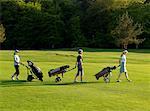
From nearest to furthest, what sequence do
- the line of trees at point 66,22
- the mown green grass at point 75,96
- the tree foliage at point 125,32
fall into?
the mown green grass at point 75,96 < the tree foliage at point 125,32 < the line of trees at point 66,22

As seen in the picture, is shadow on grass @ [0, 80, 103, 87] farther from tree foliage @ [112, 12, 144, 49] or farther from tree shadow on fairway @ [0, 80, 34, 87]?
tree foliage @ [112, 12, 144, 49]

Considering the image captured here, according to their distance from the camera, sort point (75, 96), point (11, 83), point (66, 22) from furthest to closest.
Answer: point (66, 22), point (11, 83), point (75, 96)

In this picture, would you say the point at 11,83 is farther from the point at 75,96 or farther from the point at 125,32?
the point at 125,32

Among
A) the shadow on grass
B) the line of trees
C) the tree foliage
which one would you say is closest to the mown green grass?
the shadow on grass

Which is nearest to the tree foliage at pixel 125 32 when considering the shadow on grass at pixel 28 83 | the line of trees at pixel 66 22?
the line of trees at pixel 66 22

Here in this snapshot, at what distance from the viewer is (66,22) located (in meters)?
104

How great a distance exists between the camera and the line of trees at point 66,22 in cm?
9869

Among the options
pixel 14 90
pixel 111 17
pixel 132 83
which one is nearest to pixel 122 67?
pixel 132 83

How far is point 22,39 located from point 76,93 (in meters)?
80.3

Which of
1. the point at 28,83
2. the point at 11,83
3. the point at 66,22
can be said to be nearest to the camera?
the point at 11,83

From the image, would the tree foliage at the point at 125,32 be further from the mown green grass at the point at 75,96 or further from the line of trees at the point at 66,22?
the mown green grass at the point at 75,96

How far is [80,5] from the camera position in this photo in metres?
110

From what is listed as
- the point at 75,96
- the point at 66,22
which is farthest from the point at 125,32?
the point at 75,96

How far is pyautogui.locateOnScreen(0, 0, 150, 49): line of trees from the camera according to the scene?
98.7 m
